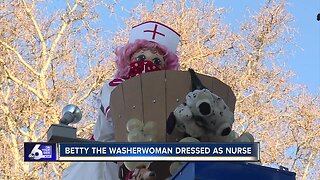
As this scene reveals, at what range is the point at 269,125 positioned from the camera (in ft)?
35.4

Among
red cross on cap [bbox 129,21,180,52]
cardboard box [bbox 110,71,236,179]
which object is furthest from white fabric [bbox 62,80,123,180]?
red cross on cap [bbox 129,21,180,52]

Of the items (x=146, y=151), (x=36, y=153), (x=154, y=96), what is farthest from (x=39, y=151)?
(x=154, y=96)

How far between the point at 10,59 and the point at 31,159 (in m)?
8.44

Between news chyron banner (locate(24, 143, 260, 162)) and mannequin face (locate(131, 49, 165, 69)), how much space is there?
1.56 metres

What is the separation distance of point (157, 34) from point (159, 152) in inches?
72.1

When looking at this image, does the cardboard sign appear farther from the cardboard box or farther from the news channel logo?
the news channel logo

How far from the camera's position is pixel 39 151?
2.49 metres

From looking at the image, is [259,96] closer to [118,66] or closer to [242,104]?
[242,104]

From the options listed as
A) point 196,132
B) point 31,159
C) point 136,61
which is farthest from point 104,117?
point 31,159

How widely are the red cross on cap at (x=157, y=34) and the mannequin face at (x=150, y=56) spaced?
110 millimetres

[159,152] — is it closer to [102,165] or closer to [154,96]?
[154,96]

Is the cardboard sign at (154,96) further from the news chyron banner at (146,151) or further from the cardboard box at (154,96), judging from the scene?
the news chyron banner at (146,151)

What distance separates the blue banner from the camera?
2.41 metres

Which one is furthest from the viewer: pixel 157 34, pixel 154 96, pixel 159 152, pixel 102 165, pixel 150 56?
pixel 157 34
